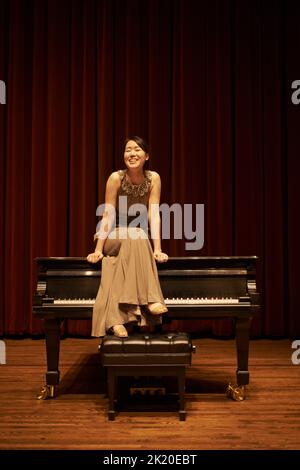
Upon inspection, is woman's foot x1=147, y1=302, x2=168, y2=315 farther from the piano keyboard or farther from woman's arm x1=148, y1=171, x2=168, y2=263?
woman's arm x1=148, y1=171, x2=168, y2=263

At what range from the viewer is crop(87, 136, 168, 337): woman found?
2.95 m

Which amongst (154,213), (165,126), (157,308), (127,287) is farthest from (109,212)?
(165,126)

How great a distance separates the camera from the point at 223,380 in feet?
11.8

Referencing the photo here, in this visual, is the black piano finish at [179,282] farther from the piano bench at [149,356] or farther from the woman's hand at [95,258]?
the piano bench at [149,356]

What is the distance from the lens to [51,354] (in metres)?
3.19

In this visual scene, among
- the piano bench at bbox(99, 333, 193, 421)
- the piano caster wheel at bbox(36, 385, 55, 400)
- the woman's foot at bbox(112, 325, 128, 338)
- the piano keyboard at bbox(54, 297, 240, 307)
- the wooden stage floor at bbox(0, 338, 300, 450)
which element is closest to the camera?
the wooden stage floor at bbox(0, 338, 300, 450)

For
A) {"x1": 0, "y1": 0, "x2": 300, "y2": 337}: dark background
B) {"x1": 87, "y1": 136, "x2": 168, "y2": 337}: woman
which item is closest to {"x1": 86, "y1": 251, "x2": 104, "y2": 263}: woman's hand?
{"x1": 87, "y1": 136, "x2": 168, "y2": 337}: woman

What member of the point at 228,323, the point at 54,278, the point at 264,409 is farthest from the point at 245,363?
the point at 228,323

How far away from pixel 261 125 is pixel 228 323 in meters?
2.03

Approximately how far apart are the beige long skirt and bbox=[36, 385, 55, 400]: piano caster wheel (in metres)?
0.54

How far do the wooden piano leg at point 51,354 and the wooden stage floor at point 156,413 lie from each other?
2.6 inches

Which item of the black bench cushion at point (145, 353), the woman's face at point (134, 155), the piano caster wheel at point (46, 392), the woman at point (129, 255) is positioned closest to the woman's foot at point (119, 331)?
the woman at point (129, 255)

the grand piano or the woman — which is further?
the grand piano
